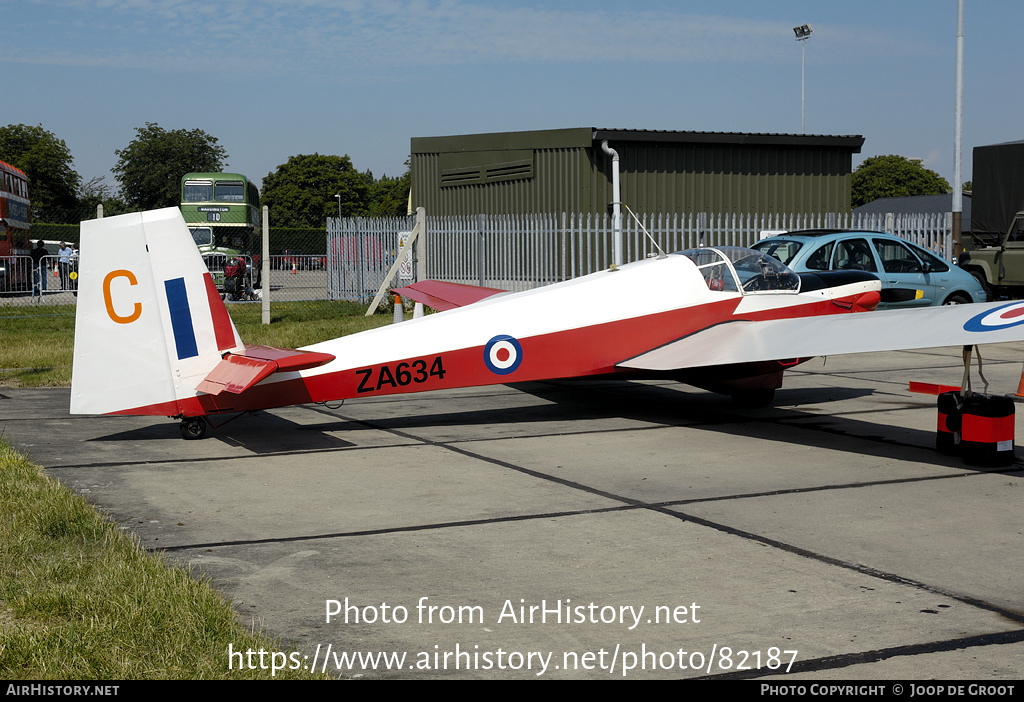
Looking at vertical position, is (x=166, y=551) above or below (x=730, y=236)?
below

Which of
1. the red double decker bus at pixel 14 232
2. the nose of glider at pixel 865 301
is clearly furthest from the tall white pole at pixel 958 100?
the red double decker bus at pixel 14 232

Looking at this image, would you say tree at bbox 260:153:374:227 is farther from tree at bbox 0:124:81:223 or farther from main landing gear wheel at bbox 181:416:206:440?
main landing gear wheel at bbox 181:416:206:440

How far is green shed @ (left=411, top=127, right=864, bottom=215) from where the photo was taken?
29.3 metres

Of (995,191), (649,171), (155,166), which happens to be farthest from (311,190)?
(995,191)

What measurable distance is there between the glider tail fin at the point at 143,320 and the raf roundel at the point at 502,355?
2.47 metres

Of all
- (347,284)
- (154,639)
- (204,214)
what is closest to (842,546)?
(154,639)

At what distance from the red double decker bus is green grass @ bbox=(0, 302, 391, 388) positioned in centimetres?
827

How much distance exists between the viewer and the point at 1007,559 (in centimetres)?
575

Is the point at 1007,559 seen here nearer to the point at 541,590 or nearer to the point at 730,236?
the point at 541,590

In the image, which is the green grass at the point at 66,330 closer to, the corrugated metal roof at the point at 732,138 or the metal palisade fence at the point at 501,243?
the metal palisade fence at the point at 501,243

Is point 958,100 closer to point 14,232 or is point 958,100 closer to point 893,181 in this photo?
point 14,232

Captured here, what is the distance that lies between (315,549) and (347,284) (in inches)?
895

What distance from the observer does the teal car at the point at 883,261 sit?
1669cm

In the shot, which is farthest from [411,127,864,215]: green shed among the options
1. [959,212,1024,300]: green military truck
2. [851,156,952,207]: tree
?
[851,156,952,207]: tree
